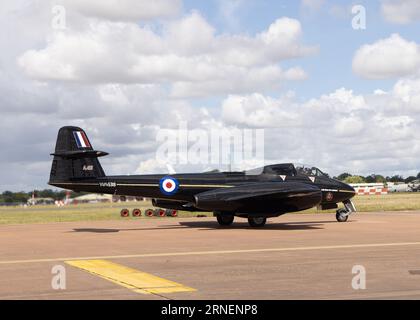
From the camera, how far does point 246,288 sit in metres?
9.13

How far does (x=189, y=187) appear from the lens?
22.9 m

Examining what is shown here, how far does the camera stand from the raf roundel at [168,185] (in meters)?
22.5

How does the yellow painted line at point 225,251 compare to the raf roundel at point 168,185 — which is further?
the raf roundel at point 168,185

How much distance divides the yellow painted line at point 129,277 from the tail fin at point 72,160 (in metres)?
9.43

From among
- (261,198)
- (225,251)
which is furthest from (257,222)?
(225,251)

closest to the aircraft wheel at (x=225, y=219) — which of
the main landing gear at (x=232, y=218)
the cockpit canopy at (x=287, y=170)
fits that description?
the main landing gear at (x=232, y=218)

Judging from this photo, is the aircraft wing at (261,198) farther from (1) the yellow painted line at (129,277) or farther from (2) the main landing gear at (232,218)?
(1) the yellow painted line at (129,277)

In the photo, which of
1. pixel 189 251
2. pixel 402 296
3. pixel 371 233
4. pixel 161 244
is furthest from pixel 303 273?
pixel 371 233

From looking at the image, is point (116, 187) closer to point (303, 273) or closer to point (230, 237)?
point (230, 237)

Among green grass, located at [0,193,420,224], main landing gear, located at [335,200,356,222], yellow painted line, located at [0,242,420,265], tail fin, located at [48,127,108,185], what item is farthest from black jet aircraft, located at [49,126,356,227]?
green grass, located at [0,193,420,224]
